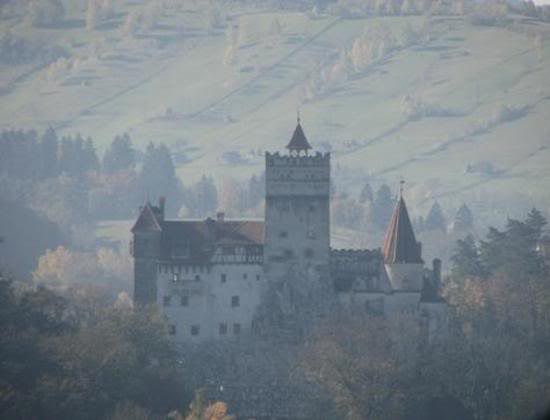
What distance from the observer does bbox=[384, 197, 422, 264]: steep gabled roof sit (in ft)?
396

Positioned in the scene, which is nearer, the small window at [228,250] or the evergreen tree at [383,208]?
the small window at [228,250]

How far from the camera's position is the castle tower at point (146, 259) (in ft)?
392

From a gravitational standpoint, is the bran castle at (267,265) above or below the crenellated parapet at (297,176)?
below

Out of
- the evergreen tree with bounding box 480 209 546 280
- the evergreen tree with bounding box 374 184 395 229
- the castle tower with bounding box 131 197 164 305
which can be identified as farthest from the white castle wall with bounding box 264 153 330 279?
the evergreen tree with bounding box 374 184 395 229

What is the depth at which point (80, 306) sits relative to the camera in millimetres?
126188

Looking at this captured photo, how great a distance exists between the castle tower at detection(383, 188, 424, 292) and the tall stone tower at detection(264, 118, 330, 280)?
4.02m

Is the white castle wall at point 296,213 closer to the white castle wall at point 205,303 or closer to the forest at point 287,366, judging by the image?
the white castle wall at point 205,303

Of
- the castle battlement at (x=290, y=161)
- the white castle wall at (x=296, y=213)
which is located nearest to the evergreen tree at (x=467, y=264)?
the white castle wall at (x=296, y=213)

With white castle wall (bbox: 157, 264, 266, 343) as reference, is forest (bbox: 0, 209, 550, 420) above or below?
below

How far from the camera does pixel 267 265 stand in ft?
392

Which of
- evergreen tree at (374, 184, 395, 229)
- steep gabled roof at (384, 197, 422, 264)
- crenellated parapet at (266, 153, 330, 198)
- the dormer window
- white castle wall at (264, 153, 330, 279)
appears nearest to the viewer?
the dormer window

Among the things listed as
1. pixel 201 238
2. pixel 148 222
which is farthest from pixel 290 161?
pixel 148 222

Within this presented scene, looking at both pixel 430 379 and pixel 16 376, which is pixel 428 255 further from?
pixel 16 376

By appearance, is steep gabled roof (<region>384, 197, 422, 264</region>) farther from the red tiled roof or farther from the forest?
the red tiled roof
